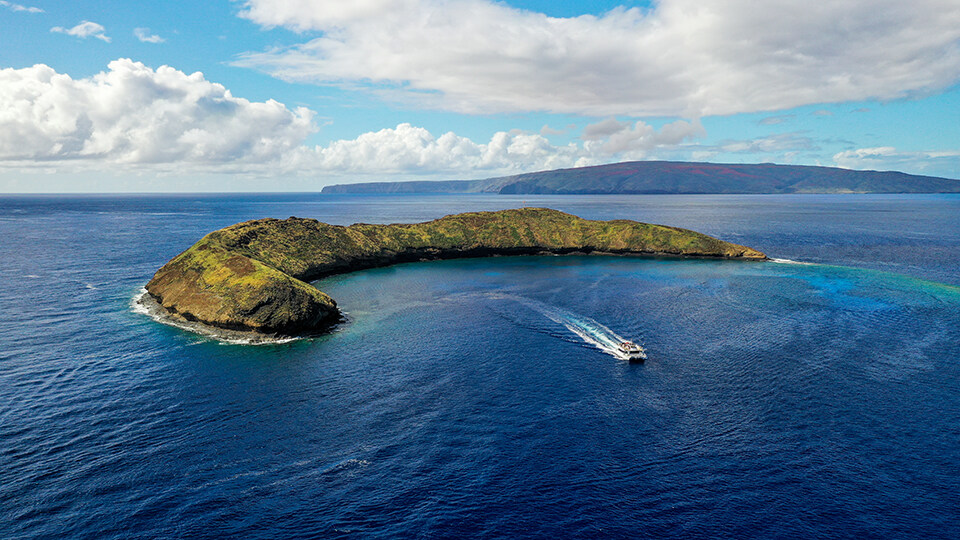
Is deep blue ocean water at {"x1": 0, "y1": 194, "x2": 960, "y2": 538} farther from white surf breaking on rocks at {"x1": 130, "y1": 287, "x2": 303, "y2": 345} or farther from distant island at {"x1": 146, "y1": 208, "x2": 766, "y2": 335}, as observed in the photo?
distant island at {"x1": 146, "y1": 208, "x2": 766, "y2": 335}

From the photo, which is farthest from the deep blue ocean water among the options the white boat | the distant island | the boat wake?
the distant island

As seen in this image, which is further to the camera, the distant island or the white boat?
the distant island

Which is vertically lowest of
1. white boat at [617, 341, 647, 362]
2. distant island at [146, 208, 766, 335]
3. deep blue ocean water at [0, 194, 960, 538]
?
deep blue ocean water at [0, 194, 960, 538]

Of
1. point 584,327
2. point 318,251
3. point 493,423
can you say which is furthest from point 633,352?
point 318,251

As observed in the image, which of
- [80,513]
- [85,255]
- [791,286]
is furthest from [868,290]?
[85,255]

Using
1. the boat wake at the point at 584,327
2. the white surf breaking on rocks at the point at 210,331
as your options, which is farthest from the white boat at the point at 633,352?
the white surf breaking on rocks at the point at 210,331

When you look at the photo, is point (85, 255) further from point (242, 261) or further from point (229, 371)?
point (229, 371)
